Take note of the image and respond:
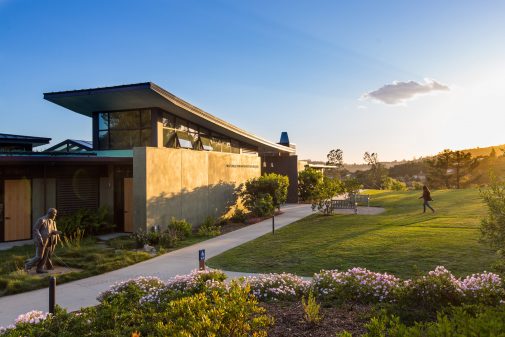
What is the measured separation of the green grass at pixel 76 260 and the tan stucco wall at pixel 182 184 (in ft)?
5.17

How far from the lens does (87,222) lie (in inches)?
567

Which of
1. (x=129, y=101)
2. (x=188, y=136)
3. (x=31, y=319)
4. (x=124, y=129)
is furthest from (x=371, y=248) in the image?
(x=124, y=129)

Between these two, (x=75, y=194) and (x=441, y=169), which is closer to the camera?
(x=75, y=194)

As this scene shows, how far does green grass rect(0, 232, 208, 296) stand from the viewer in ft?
27.1

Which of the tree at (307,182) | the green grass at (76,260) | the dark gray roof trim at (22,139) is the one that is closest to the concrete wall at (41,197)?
the green grass at (76,260)

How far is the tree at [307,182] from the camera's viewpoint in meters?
29.8

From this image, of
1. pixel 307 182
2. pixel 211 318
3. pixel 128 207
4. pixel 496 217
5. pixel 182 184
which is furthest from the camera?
pixel 307 182

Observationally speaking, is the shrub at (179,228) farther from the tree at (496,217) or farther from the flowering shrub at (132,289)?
the tree at (496,217)

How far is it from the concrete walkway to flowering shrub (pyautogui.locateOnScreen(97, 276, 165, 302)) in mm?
866

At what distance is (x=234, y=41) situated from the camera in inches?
703

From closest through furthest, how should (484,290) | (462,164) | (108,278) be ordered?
(484,290)
(108,278)
(462,164)

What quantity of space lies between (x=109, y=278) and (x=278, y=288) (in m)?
4.52

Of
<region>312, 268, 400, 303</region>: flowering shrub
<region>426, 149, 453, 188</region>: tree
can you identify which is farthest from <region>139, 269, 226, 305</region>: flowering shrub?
<region>426, 149, 453, 188</region>: tree

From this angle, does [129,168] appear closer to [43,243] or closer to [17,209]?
[17,209]
